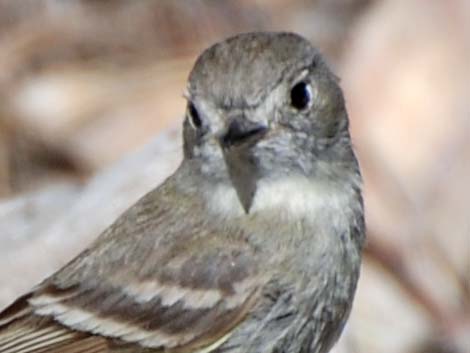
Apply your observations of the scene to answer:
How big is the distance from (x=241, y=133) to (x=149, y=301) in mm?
741

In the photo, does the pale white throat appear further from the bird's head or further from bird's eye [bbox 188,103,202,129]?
bird's eye [bbox 188,103,202,129]

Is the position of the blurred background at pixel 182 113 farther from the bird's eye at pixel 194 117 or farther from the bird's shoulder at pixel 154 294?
the bird's eye at pixel 194 117

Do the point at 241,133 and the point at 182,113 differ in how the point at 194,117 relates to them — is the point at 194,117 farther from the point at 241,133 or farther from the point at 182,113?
the point at 182,113

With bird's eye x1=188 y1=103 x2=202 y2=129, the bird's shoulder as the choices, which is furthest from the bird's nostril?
the bird's shoulder

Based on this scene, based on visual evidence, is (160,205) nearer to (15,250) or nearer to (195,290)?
(195,290)

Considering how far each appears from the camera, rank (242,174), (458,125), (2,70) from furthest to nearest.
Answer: (2,70) < (458,125) < (242,174)

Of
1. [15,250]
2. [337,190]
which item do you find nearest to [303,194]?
[337,190]

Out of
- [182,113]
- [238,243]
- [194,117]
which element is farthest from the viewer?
[182,113]

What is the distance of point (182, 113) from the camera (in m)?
11.3

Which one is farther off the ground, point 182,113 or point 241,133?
point 182,113

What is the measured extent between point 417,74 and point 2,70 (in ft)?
9.05

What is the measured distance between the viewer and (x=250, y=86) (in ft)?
22.7

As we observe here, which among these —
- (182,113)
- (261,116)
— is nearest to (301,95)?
(261,116)

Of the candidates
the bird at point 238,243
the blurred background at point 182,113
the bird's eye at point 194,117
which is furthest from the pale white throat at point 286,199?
the blurred background at point 182,113
